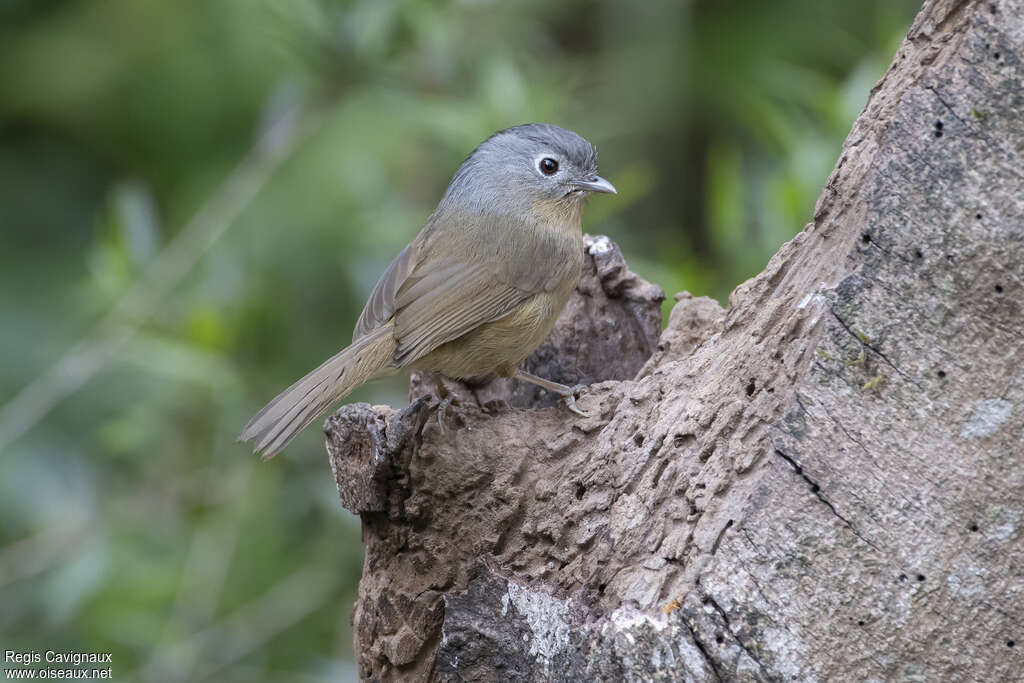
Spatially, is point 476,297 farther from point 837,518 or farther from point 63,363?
point 63,363

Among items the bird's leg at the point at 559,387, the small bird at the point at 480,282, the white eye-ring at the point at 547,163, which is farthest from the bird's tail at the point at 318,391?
the white eye-ring at the point at 547,163

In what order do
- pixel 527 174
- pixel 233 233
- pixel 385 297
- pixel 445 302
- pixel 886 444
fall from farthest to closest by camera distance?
pixel 233 233
pixel 527 174
pixel 385 297
pixel 445 302
pixel 886 444

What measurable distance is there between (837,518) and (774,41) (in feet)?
19.3

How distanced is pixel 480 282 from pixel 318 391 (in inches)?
27.3

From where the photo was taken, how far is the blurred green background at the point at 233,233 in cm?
487

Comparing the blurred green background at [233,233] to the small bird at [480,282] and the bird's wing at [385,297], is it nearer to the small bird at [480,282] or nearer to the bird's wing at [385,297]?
the small bird at [480,282]

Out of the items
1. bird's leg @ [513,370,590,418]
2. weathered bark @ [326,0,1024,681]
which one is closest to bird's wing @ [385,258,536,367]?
bird's leg @ [513,370,590,418]

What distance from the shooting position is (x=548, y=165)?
421 cm

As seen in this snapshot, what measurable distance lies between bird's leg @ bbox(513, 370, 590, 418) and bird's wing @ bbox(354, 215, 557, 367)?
0.21 metres

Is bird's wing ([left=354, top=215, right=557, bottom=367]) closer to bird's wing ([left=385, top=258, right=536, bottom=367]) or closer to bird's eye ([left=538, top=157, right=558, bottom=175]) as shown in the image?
bird's wing ([left=385, top=258, right=536, bottom=367])

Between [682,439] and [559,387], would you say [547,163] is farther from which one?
[682,439]

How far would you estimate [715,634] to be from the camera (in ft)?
7.20

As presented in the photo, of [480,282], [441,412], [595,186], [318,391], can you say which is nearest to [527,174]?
[595,186]

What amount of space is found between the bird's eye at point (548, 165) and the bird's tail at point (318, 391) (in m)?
0.94
